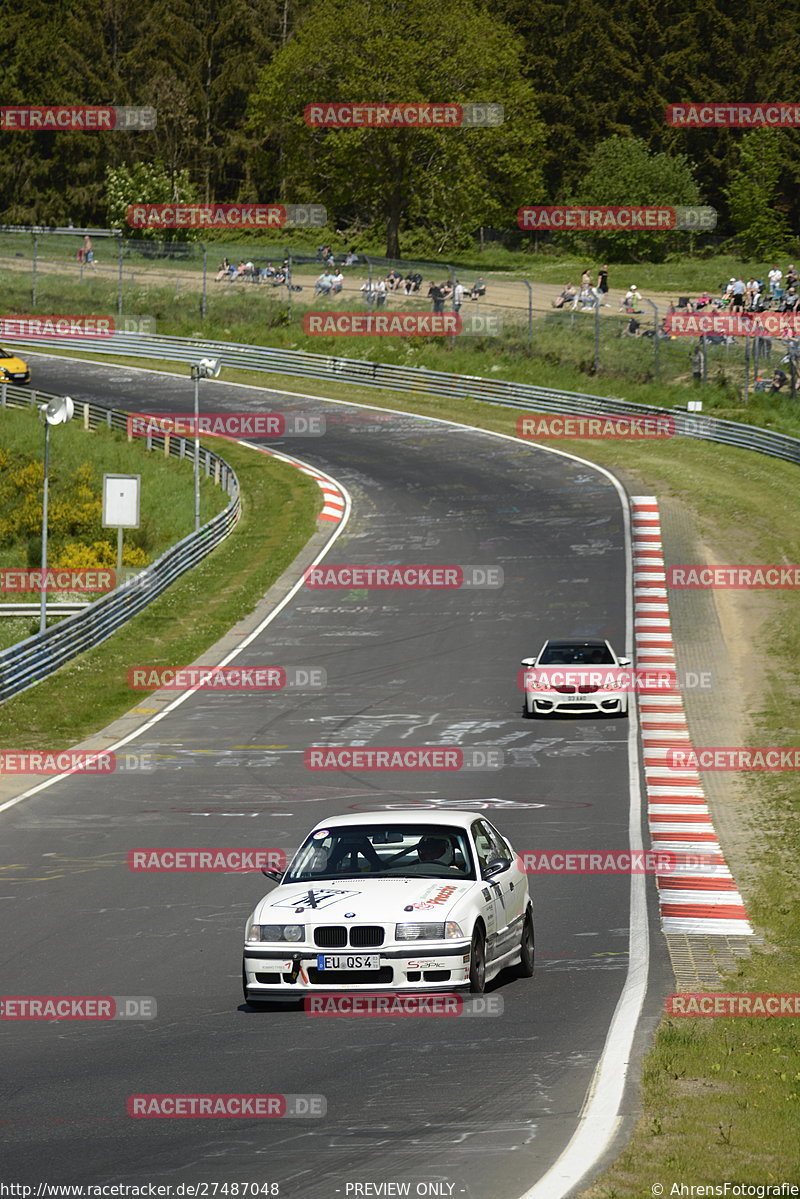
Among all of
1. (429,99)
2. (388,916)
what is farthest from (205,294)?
(388,916)

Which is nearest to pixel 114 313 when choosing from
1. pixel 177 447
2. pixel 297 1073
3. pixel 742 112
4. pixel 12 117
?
pixel 177 447

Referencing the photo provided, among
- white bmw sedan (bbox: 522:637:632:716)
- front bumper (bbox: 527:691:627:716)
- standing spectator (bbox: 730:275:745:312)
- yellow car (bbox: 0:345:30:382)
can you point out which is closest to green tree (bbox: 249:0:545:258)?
yellow car (bbox: 0:345:30:382)

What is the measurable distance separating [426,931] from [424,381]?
61206 millimetres

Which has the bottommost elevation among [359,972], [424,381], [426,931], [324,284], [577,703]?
[577,703]

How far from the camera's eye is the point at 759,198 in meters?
105

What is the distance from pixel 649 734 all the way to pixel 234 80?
101747 mm

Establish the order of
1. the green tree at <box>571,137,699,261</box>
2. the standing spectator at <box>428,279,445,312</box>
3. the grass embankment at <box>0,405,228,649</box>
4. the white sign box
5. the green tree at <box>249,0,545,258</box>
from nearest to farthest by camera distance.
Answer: the white sign box < the grass embankment at <box>0,405,228,649</box> < the standing spectator at <box>428,279,445,312</box> < the green tree at <box>249,0,545,258</box> < the green tree at <box>571,137,699,261</box>

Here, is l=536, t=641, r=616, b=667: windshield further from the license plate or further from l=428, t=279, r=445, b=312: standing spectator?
l=428, t=279, r=445, b=312: standing spectator

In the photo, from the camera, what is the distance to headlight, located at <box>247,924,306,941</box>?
37.9ft

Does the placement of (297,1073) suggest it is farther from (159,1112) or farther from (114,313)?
(114,313)

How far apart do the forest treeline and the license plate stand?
89747 mm

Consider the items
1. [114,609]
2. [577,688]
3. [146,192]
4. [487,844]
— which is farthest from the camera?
[146,192]

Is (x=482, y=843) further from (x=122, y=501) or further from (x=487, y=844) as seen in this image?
(x=122, y=501)

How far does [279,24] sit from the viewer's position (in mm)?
123938
